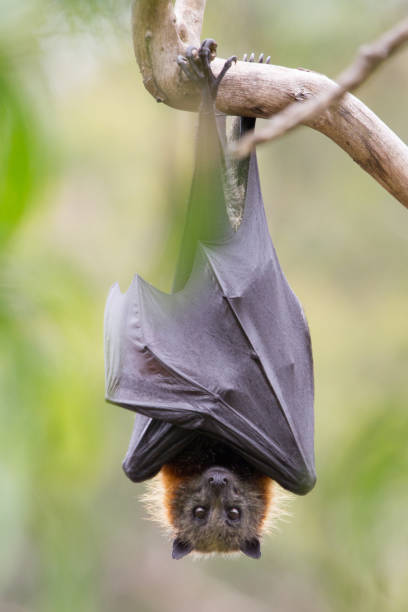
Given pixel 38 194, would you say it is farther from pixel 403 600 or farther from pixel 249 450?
pixel 403 600

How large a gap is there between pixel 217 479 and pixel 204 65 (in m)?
3.04

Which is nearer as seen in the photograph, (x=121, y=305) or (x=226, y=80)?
(x=226, y=80)

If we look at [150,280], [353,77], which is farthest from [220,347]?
[353,77]

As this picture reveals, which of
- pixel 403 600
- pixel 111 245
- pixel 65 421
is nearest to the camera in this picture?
pixel 65 421

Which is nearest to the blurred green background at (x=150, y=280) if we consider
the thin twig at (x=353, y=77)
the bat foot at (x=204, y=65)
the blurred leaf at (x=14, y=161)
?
the blurred leaf at (x=14, y=161)

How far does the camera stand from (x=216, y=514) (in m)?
5.63

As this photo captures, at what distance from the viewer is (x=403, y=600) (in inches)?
245

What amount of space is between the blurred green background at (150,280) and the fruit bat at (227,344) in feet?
0.94

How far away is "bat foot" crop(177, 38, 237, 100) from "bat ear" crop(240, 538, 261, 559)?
3.51 meters

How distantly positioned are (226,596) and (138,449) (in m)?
8.20

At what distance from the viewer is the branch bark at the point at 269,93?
399cm

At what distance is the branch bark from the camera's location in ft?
13.1

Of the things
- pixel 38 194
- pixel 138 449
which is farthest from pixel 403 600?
pixel 38 194

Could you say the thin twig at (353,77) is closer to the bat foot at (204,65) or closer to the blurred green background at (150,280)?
the blurred green background at (150,280)
